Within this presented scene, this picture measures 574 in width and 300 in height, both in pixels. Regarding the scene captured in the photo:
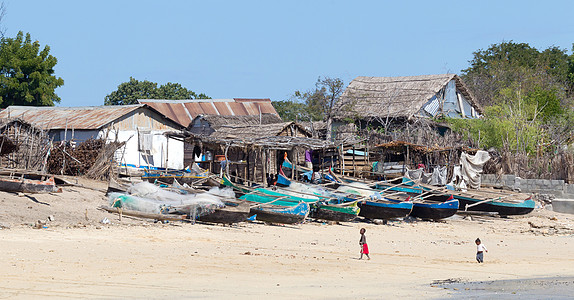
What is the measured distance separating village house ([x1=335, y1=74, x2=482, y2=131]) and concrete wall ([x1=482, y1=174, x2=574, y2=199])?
6631 mm

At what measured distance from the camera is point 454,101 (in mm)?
37656

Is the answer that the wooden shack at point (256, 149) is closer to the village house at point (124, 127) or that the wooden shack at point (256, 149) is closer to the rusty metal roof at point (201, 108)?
the village house at point (124, 127)

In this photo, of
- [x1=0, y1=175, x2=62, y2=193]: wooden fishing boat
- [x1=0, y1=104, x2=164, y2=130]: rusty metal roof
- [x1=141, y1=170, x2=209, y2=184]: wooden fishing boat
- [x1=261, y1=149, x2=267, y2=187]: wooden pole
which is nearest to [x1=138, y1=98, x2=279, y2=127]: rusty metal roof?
[x1=0, y1=104, x2=164, y2=130]: rusty metal roof

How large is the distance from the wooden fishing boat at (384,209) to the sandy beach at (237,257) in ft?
1.17

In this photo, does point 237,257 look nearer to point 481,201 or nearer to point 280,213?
point 280,213

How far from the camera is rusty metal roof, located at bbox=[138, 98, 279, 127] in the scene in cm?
3797

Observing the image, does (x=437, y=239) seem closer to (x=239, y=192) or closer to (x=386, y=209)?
(x=386, y=209)

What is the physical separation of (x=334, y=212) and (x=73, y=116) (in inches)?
672

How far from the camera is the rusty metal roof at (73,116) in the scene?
1226 inches

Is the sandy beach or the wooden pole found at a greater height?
the wooden pole

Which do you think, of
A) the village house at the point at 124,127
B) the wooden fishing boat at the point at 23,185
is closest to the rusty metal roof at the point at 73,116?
the village house at the point at 124,127

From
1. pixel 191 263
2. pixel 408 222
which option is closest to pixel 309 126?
pixel 408 222

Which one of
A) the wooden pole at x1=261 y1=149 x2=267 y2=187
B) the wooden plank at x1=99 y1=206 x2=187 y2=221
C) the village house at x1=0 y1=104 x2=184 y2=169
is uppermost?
the village house at x1=0 y1=104 x2=184 y2=169

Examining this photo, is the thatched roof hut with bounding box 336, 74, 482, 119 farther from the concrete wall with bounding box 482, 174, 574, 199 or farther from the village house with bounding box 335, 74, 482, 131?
the concrete wall with bounding box 482, 174, 574, 199
